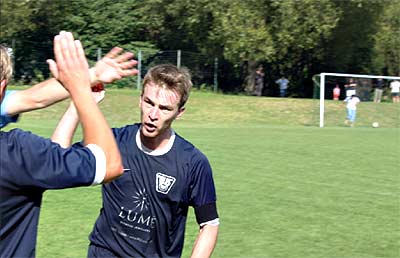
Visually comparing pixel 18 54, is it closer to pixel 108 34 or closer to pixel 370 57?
pixel 108 34

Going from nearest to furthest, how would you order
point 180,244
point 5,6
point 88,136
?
point 88,136 → point 180,244 → point 5,6

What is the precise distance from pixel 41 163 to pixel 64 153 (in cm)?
9

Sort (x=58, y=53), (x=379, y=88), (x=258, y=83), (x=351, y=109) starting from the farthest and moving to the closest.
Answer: (x=258, y=83)
(x=379, y=88)
(x=351, y=109)
(x=58, y=53)

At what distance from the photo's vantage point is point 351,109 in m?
31.6

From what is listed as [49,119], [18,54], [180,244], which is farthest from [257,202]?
[18,54]

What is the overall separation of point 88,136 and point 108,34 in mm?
41609

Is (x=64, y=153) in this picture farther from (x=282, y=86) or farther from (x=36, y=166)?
(x=282, y=86)

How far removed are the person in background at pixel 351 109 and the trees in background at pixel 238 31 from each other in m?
9.22

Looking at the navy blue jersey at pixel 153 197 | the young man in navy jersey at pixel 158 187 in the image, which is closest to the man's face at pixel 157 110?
the young man in navy jersey at pixel 158 187

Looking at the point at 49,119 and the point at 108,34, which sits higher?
the point at 108,34

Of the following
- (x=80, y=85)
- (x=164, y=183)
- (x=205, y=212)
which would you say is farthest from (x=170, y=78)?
(x=80, y=85)

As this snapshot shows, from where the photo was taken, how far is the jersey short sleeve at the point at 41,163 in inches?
106

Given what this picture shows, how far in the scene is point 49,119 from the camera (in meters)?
28.7

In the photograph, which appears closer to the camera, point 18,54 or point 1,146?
point 1,146
